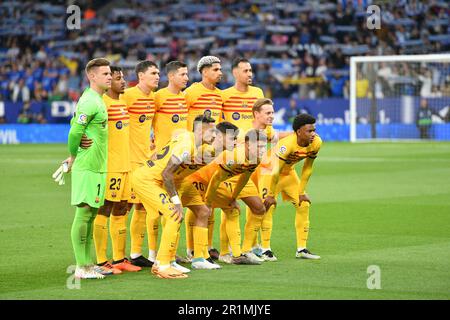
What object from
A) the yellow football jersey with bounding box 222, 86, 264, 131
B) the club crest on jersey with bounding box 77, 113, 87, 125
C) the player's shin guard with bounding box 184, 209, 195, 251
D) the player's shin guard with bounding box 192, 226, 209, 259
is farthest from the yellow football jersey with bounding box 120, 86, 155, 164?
the club crest on jersey with bounding box 77, 113, 87, 125

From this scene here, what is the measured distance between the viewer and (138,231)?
36.9 feet

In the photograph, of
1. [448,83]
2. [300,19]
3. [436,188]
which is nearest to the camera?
[436,188]

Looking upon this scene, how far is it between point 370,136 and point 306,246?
912 inches

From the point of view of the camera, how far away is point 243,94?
40.1 feet

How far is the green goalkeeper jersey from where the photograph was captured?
394 inches

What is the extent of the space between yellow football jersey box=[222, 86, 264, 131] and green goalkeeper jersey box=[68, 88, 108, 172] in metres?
2.32

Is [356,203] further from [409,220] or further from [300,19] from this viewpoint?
[300,19]

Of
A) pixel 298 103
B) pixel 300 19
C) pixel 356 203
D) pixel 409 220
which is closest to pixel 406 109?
pixel 298 103

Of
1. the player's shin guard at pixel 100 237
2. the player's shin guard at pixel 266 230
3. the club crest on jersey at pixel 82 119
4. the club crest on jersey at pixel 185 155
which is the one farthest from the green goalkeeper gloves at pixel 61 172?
the player's shin guard at pixel 266 230

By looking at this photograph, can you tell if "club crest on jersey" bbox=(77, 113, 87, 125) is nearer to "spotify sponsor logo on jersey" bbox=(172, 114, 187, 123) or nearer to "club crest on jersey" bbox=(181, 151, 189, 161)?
"club crest on jersey" bbox=(181, 151, 189, 161)

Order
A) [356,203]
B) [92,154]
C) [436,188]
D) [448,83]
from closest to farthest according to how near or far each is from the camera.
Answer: [92,154] → [356,203] → [436,188] → [448,83]

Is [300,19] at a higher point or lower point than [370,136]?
higher

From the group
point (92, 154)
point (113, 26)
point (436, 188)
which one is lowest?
point (436, 188)

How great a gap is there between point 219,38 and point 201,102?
3193 cm
